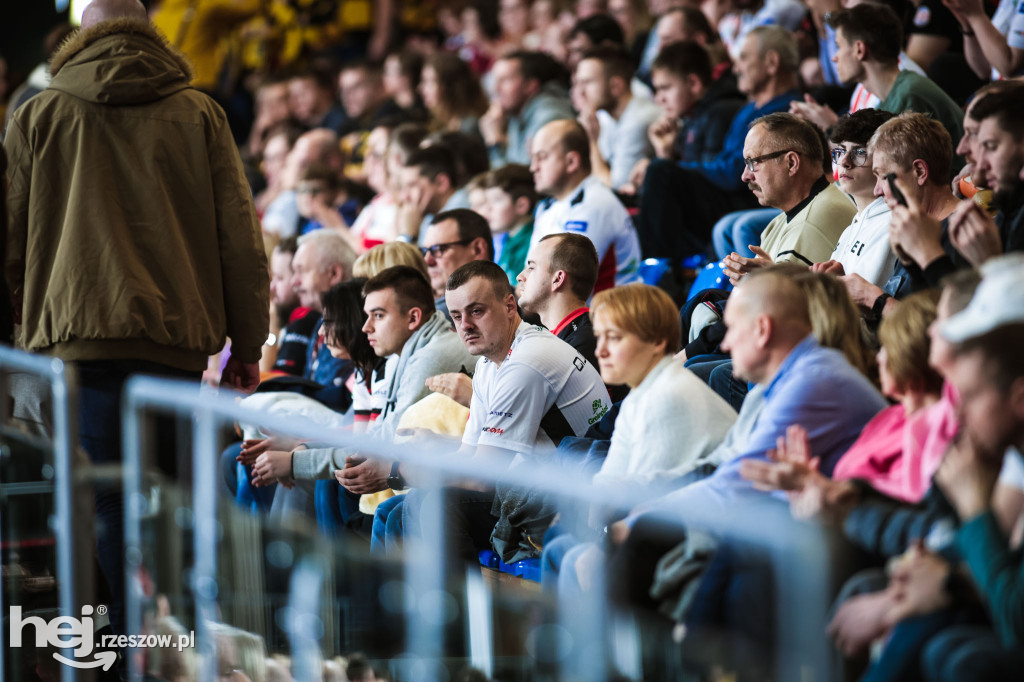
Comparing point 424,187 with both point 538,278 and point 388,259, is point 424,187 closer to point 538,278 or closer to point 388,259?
point 388,259

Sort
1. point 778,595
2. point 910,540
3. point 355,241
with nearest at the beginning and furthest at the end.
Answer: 1. point 778,595
2. point 910,540
3. point 355,241

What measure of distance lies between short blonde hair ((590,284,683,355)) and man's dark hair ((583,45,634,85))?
375 cm

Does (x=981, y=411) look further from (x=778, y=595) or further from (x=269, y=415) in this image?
(x=269, y=415)

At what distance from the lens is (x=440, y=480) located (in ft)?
6.97

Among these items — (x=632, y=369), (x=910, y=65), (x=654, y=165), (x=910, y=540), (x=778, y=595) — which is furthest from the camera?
(x=654, y=165)

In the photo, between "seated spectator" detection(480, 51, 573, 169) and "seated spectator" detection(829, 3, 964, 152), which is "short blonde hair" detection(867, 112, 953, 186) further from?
"seated spectator" detection(480, 51, 573, 169)

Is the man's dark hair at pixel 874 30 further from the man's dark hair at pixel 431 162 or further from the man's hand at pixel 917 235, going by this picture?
the man's dark hair at pixel 431 162

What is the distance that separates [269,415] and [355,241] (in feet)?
14.6

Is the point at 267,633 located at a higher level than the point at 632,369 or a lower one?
lower

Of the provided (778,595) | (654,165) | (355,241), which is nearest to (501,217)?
(654,165)

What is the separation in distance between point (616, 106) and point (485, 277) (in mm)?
2984

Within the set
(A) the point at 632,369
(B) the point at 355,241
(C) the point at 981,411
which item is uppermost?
(C) the point at 981,411

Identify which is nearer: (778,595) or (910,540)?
(778,595)

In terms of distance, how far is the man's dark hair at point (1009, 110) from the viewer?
2.75m
